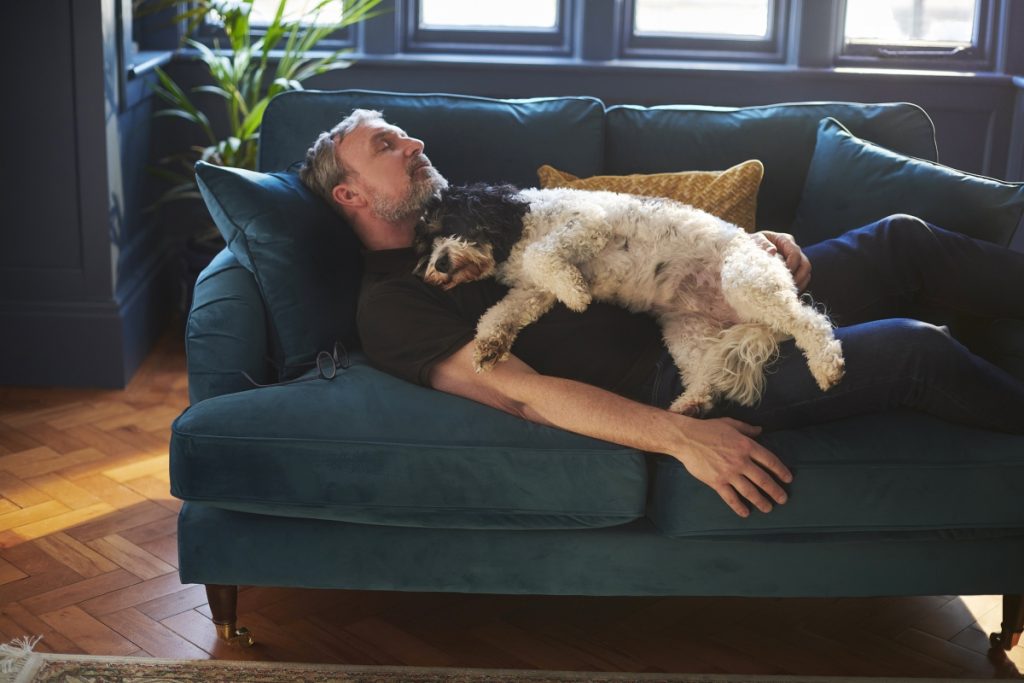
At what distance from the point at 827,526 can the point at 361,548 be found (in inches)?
36.2

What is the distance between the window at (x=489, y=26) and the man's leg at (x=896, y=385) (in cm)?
252

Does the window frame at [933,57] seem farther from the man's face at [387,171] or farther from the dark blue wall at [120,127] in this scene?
the man's face at [387,171]

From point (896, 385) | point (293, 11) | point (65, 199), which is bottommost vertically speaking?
point (896, 385)

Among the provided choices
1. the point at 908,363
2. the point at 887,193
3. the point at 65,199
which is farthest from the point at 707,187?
the point at 65,199

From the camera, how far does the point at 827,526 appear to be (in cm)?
216

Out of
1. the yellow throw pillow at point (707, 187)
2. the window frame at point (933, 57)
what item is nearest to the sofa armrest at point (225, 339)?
the yellow throw pillow at point (707, 187)

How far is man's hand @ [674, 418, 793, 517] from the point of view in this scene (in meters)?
2.09

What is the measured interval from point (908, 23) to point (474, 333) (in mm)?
2926

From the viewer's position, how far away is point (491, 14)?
443 centimetres

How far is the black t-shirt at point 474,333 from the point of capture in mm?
2303

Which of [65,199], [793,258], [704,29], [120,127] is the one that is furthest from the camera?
[704,29]

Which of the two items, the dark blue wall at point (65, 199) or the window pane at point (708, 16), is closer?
the dark blue wall at point (65, 199)

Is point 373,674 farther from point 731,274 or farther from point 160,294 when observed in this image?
point 160,294

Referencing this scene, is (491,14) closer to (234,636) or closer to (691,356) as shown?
(691,356)
